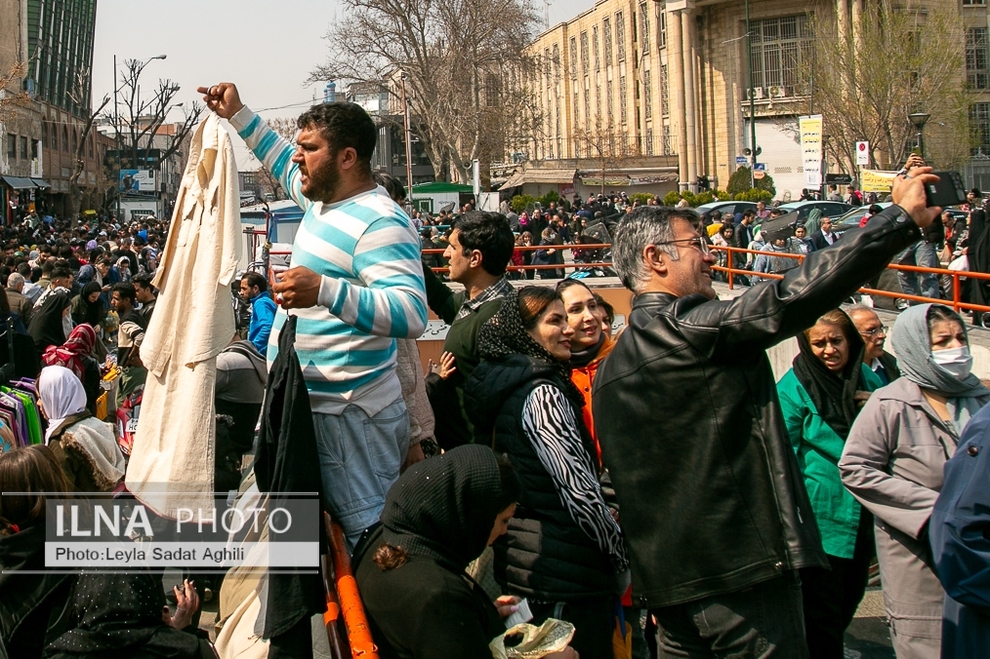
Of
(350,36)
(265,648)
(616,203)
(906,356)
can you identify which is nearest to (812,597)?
(906,356)

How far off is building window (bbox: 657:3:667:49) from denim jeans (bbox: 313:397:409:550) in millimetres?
A: 64848

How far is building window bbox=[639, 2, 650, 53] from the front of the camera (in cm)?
6681

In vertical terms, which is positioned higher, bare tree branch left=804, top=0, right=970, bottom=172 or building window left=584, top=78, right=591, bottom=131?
building window left=584, top=78, right=591, bottom=131

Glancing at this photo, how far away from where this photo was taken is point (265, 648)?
327 cm

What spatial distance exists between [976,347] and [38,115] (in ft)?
185

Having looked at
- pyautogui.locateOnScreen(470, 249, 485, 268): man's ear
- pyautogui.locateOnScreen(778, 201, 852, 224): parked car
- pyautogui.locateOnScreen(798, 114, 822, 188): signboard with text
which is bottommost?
pyautogui.locateOnScreen(470, 249, 485, 268): man's ear

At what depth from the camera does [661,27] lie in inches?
2549

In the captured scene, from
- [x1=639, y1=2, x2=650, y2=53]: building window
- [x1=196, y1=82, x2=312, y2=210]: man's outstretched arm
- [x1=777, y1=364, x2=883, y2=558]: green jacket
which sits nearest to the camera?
[x1=196, y1=82, x2=312, y2=210]: man's outstretched arm

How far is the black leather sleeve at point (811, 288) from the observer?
7.86 feet

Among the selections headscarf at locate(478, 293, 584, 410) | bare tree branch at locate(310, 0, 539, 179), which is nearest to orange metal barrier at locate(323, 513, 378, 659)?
headscarf at locate(478, 293, 584, 410)

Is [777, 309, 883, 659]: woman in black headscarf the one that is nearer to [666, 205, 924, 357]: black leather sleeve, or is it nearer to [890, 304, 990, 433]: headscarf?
[890, 304, 990, 433]: headscarf

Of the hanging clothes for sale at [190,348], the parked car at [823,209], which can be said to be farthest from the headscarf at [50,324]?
the parked car at [823,209]

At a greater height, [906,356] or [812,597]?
[906,356]

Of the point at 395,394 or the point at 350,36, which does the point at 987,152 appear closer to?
the point at 350,36
